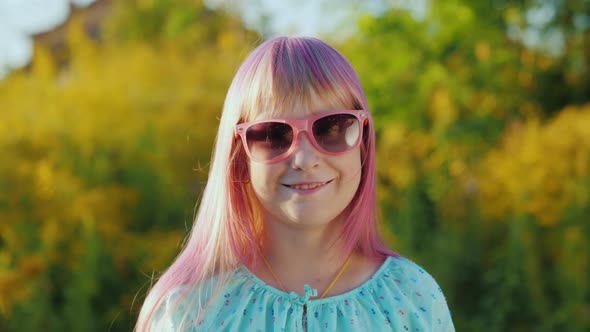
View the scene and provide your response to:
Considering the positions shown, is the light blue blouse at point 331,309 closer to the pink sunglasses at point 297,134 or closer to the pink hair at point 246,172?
the pink hair at point 246,172

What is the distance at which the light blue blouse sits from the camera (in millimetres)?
1450

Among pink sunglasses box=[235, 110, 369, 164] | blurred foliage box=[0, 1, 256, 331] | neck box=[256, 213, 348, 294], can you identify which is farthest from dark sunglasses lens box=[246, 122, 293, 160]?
blurred foliage box=[0, 1, 256, 331]

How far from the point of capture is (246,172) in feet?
5.13

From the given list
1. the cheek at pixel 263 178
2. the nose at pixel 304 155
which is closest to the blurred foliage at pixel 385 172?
the cheek at pixel 263 178

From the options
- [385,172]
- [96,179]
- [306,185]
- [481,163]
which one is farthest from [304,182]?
[481,163]

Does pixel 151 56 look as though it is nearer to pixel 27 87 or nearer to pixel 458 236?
pixel 27 87

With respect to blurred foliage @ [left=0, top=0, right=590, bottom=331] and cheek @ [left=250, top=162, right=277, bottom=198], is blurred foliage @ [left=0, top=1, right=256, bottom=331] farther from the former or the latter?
cheek @ [left=250, top=162, right=277, bottom=198]

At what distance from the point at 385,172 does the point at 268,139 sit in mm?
3547

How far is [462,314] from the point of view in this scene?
409cm

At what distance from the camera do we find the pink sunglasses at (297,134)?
141cm

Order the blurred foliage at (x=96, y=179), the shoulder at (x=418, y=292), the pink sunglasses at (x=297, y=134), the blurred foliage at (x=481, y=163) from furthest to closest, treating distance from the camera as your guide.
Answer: the blurred foliage at (x=481, y=163)
the blurred foliage at (x=96, y=179)
the shoulder at (x=418, y=292)
the pink sunglasses at (x=297, y=134)

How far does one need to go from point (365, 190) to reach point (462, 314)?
2755 millimetres

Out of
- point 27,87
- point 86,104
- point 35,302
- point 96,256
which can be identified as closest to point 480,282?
point 96,256

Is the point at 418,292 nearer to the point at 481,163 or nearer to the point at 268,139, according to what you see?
the point at 268,139
